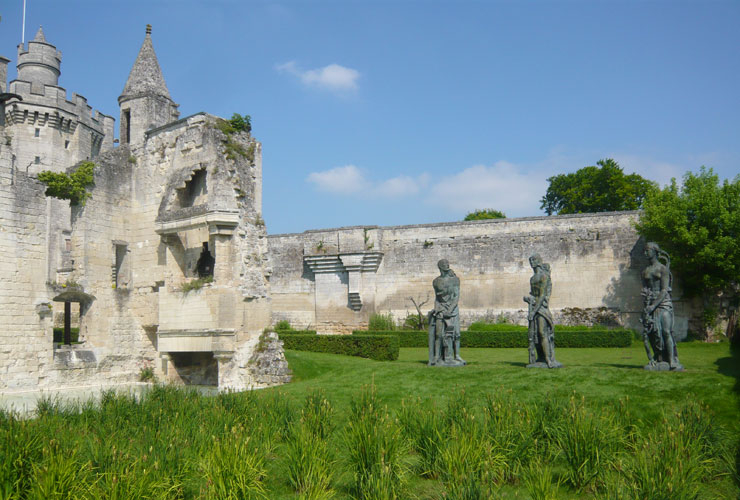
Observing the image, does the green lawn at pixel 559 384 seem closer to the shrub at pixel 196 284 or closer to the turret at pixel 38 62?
the shrub at pixel 196 284

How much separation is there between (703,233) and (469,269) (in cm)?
926

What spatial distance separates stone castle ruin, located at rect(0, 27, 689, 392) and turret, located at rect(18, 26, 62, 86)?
12571 mm

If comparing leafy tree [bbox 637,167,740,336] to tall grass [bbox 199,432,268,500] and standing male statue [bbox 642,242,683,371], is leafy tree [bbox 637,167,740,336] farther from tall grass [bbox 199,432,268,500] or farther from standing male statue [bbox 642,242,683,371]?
tall grass [bbox 199,432,268,500]

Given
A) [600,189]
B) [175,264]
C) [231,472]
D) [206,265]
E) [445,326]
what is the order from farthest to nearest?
[600,189] → [206,265] → [175,264] → [445,326] → [231,472]

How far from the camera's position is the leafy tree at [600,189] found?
35.8m

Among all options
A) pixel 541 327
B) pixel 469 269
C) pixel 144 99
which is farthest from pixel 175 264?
pixel 469 269

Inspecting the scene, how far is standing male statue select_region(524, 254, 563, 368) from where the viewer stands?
11.4m

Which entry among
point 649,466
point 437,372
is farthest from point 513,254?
point 649,466

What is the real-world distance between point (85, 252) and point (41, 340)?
2944mm

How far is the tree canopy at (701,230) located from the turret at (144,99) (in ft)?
60.5

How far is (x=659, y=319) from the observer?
10633 mm

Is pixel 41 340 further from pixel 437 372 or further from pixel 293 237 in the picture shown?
pixel 293 237

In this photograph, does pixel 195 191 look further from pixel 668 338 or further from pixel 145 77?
pixel 668 338

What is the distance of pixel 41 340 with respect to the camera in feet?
48.3
